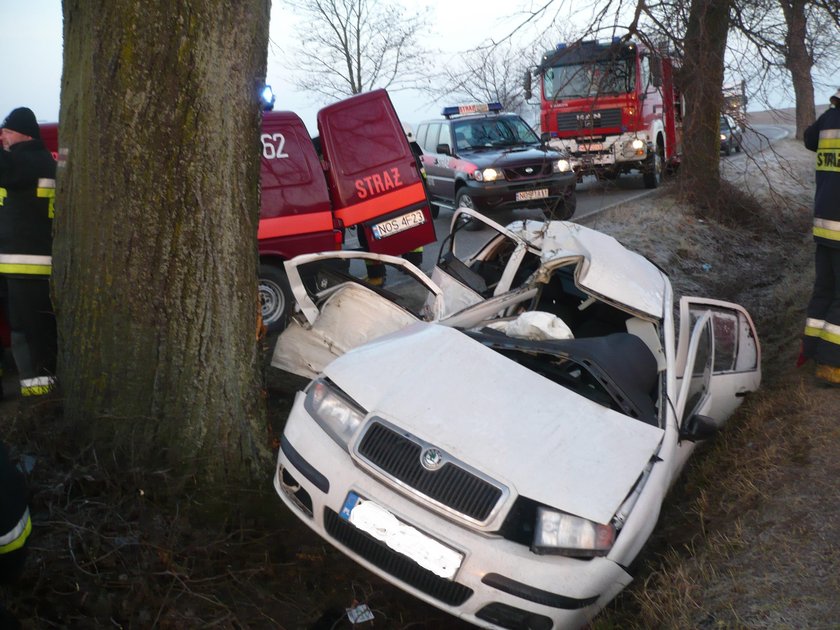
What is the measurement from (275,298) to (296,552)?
4.01m

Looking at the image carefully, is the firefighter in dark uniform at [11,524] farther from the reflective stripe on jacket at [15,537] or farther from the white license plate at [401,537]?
the white license plate at [401,537]

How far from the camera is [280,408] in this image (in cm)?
532

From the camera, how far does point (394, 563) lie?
3.14m

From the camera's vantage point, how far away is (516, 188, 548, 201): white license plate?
13406mm

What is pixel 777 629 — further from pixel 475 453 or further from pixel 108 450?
pixel 108 450

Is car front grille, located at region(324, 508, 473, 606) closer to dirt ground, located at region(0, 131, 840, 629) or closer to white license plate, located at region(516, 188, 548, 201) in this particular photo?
dirt ground, located at region(0, 131, 840, 629)

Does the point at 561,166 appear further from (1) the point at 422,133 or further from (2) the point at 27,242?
(2) the point at 27,242

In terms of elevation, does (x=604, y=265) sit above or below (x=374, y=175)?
below

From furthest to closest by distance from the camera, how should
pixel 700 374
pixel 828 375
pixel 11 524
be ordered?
pixel 828 375 → pixel 700 374 → pixel 11 524

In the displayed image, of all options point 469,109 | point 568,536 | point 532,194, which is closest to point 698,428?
point 568,536

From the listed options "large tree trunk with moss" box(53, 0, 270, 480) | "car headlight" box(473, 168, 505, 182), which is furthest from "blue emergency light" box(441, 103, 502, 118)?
"large tree trunk with moss" box(53, 0, 270, 480)

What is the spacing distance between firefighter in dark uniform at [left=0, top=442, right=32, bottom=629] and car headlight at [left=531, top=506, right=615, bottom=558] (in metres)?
1.72

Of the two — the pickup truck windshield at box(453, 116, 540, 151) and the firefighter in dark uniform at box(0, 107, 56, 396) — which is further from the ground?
the pickup truck windshield at box(453, 116, 540, 151)

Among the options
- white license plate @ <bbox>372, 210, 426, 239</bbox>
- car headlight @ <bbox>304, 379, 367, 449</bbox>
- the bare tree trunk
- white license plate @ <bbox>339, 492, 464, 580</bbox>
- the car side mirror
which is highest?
the bare tree trunk
